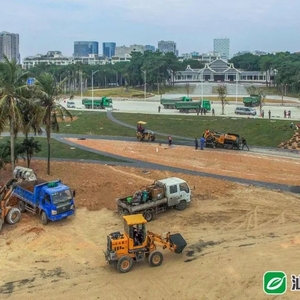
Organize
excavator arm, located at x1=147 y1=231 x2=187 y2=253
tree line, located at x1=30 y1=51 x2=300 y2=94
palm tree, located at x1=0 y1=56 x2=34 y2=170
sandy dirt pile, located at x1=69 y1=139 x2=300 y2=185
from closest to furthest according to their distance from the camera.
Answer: excavator arm, located at x1=147 y1=231 x2=187 y2=253
palm tree, located at x1=0 y1=56 x2=34 y2=170
sandy dirt pile, located at x1=69 y1=139 x2=300 y2=185
tree line, located at x1=30 y1=51 x2=300 y2=94

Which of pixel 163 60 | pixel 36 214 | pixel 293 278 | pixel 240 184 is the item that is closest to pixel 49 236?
pixel 36 214

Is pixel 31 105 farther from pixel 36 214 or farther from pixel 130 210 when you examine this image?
pixel 130 210

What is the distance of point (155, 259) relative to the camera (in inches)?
766

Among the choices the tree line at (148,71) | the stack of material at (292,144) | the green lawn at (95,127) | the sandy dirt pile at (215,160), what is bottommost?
the sandy dirt pile at (215,160)

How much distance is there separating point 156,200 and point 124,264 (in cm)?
760

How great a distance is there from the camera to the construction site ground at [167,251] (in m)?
17.8

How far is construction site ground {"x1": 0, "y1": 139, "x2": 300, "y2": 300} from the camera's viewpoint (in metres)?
17.8

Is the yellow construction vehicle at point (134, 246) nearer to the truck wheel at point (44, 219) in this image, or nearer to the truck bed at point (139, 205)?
the truck bed at point (139, 205)

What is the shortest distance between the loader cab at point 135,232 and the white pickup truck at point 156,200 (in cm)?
543

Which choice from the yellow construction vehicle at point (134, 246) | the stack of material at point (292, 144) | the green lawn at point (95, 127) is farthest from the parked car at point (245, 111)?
the yellow construction vehicle at point (134, 246)

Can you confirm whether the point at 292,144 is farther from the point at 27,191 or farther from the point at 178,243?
the point at 178,243

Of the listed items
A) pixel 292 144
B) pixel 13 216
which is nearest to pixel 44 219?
pixel 13 216

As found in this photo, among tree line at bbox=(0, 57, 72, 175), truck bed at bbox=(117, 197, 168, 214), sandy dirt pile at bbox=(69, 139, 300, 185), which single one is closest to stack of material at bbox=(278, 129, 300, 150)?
sandy dirt pile at bbox=(69, 139, 300, 185)

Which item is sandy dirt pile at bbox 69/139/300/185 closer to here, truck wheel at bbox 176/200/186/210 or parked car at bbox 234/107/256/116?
truck wheel at bbox 176/200/186/210
